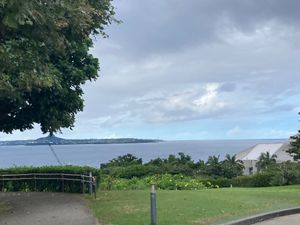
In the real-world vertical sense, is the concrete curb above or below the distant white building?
below

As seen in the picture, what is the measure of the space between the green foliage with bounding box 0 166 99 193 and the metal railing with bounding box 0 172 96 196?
9cm

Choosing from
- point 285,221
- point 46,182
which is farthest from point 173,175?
point 285,221

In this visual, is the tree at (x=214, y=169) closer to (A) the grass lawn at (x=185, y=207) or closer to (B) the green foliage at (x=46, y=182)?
(B) the green foliage at (x=46, y=182)

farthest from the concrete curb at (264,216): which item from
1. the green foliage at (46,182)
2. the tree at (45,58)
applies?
the green foliage at (46,182)

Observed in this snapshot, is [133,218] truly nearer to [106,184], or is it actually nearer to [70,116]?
[70,116]

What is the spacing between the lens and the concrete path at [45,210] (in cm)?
1323

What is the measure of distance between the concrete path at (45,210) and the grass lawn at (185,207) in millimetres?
450

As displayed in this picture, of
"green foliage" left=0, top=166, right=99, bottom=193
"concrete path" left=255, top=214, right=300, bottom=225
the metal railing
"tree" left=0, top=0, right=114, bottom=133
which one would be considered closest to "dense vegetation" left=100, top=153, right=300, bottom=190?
"green foliage" left=0, top=166, right=99, bottom=193

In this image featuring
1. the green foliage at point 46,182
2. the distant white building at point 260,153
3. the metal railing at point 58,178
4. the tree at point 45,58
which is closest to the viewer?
the tree at point 45,58

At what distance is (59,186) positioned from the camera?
73.5 ft

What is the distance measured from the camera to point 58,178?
2225 centimetres

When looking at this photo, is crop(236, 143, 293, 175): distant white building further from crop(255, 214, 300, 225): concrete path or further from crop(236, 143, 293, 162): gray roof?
crop(255, 214, 300, 225): concrete path

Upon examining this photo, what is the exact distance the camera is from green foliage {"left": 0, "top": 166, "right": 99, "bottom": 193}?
21.7 meters

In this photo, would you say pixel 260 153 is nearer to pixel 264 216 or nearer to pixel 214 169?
pixel 214 169
